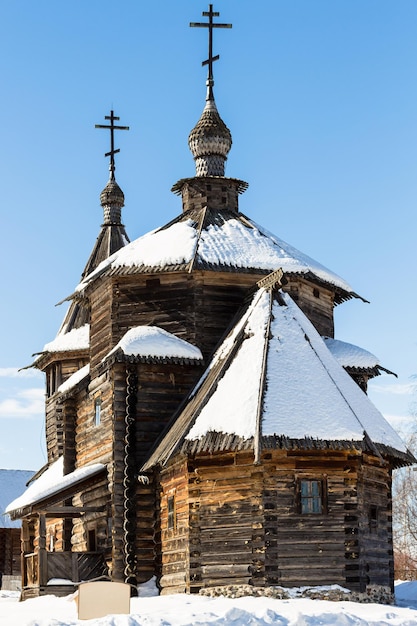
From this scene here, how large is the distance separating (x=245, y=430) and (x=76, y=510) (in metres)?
7.46

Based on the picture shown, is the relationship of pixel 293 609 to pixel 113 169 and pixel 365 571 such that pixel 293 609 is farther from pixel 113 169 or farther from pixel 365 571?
pixel 113 169

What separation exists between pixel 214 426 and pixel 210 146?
11.7 m

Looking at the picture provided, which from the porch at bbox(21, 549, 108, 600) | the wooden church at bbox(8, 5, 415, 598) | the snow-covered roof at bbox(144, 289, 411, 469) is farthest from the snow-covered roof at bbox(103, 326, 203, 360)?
the porch at bbox(21, 549, 108, 600)

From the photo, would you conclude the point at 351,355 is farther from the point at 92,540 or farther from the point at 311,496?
the point at 92,540

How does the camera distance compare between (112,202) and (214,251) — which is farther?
(112,202)

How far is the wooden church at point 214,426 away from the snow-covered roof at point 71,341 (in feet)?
22.8

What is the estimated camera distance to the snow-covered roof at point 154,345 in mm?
28234

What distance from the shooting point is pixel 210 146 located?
33844 mm

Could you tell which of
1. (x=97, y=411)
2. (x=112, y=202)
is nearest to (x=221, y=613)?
(x=97, y=411)

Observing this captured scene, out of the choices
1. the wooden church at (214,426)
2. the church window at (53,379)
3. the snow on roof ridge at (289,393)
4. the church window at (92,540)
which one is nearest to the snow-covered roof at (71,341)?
the church window at (53,379)

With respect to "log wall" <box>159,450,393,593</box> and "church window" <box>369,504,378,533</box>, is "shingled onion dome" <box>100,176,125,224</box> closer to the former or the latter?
"log wall" <box>159,450,393,593</box>

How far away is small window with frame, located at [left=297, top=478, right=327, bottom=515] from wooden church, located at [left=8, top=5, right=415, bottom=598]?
31 mm

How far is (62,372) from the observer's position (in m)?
42.0

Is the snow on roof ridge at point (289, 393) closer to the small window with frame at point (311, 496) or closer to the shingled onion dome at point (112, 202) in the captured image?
the small window with frame at point (311, 496)
